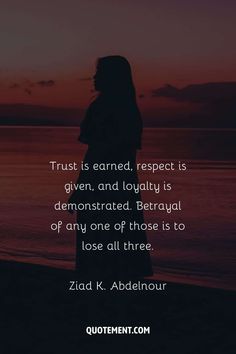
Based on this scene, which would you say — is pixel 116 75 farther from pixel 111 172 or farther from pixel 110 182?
pixel 110 182

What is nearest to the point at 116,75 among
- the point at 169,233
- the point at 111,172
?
the point at 111,172

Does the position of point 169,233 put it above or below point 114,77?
below

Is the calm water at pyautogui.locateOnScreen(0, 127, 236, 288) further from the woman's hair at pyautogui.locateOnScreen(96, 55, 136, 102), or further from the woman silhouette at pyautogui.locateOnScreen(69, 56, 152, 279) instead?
the woman's hair at pyautogui.locateOnScreen(96, 55, 136, 102)

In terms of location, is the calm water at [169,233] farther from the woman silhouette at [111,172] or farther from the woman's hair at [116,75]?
the woman's hair at [116,75]

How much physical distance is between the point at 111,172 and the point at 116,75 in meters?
0.90

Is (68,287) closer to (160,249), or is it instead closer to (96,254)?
(96,254)

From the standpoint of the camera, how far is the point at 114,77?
6.99 meters

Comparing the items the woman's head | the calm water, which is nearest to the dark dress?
the woman's head

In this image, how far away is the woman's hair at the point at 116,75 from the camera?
6.97 m

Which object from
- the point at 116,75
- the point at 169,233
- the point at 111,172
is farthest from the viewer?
the point at 169,233

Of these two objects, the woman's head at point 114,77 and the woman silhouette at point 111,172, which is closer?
the woman's head at point 114,77

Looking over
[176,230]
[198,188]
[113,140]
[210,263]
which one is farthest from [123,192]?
[198,188]

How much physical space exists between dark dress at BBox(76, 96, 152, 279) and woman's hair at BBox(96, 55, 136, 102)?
0.46 ft

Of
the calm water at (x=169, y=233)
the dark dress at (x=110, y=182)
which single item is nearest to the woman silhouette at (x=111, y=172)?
the dark dress at (x=110, y=182)
